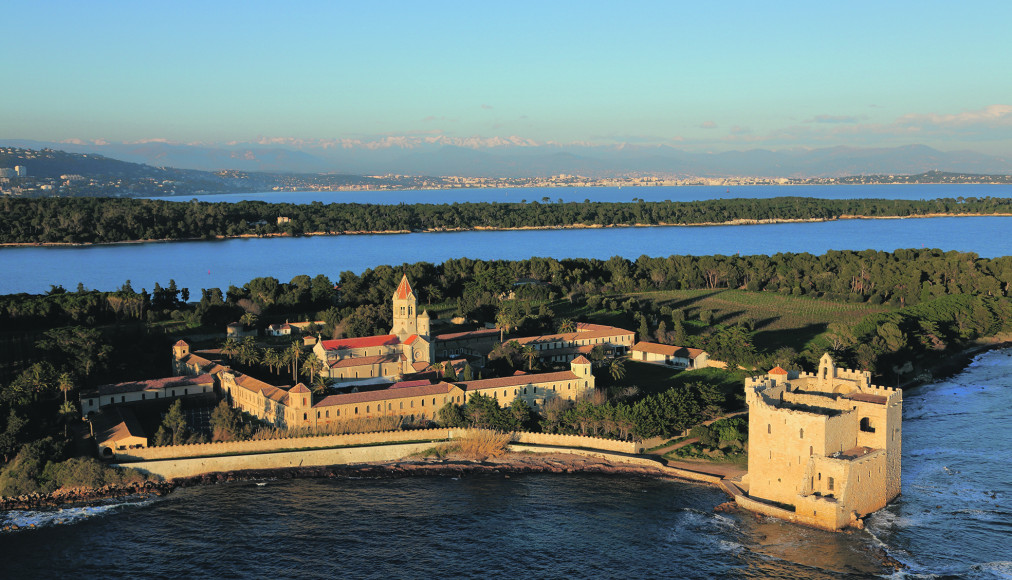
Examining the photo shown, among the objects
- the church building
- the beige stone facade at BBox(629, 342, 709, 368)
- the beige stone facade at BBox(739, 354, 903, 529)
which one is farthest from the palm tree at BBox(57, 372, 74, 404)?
the beige stone facade at BBox(629, 342, 709, 368)

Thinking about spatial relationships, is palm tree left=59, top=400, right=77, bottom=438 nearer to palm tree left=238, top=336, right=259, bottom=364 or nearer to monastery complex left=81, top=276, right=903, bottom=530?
monastery complex left=81, top=276, right=903, bottom=530

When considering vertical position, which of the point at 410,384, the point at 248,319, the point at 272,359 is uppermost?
the point at 248,319

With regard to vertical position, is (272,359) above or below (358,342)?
below

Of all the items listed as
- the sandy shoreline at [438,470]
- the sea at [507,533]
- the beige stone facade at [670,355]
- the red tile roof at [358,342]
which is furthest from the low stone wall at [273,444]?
the beige stone facade at [670,355]

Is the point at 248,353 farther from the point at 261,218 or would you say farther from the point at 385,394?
the point at 261,218

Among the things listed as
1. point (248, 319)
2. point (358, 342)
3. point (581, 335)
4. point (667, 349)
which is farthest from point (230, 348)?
point (667, 349)
